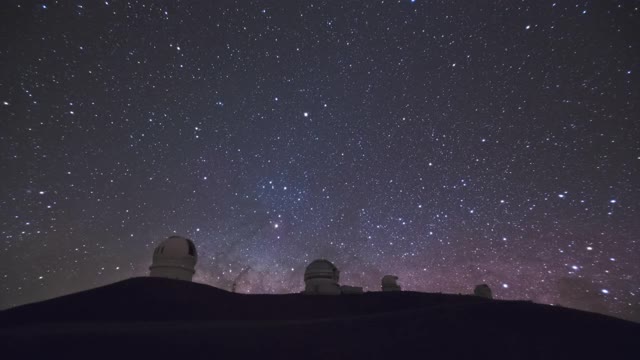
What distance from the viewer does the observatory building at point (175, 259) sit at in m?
15.9

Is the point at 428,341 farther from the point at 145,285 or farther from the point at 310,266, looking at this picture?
the point at 310,266

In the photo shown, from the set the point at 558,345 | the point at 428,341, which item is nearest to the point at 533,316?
the point at 558,345

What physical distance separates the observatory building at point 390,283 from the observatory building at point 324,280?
8.96 feet

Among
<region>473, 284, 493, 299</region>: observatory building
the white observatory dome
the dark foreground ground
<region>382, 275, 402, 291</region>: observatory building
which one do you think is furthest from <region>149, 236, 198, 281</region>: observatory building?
<region>473, 284, 493, 299</region>: observatory building

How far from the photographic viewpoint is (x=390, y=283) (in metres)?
20.8

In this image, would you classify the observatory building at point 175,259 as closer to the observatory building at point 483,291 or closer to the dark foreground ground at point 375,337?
the dark foreground ground at point 375,337

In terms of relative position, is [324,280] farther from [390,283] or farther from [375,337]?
[375,337]

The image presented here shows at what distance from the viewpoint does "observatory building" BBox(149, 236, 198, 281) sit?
15875 millimetres

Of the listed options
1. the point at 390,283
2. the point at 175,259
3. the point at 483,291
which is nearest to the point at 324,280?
the point at 390,283

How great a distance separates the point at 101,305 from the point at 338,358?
9.40m

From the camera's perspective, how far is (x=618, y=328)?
6.87 m

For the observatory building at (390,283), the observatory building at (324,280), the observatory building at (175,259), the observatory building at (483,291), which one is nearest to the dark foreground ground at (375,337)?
the observatory building at (175,259)

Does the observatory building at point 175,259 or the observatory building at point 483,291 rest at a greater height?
the observatory building at point 175,259

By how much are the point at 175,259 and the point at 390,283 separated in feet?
41.3
